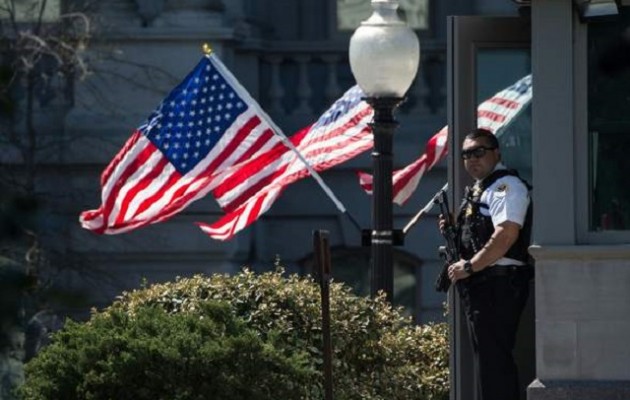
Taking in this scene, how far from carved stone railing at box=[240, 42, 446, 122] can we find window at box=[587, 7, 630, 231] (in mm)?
10120

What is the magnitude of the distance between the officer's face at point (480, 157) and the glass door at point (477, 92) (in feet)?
1.31

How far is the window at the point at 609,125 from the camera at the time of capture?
905 centimetres

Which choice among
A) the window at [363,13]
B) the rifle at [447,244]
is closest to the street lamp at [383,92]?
the rifle at [447,244]

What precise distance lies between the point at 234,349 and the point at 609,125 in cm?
207

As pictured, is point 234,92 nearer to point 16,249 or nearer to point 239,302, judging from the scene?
point 239,302

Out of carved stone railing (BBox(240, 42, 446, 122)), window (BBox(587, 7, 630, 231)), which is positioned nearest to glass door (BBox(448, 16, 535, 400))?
window (BBox(587, 7, 630, 231))

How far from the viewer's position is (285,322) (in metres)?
10.1

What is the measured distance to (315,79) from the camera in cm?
1969

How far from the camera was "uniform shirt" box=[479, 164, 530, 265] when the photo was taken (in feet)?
30.6

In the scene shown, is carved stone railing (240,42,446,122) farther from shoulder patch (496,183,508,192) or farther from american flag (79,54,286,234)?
shoulder patch (496,183,508,192)

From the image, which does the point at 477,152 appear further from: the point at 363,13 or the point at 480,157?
the point at 363,13

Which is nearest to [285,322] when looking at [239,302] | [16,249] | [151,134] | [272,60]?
[239,302]

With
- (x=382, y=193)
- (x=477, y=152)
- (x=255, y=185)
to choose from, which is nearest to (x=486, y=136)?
(x=477, y=152)

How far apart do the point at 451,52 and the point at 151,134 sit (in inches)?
198
